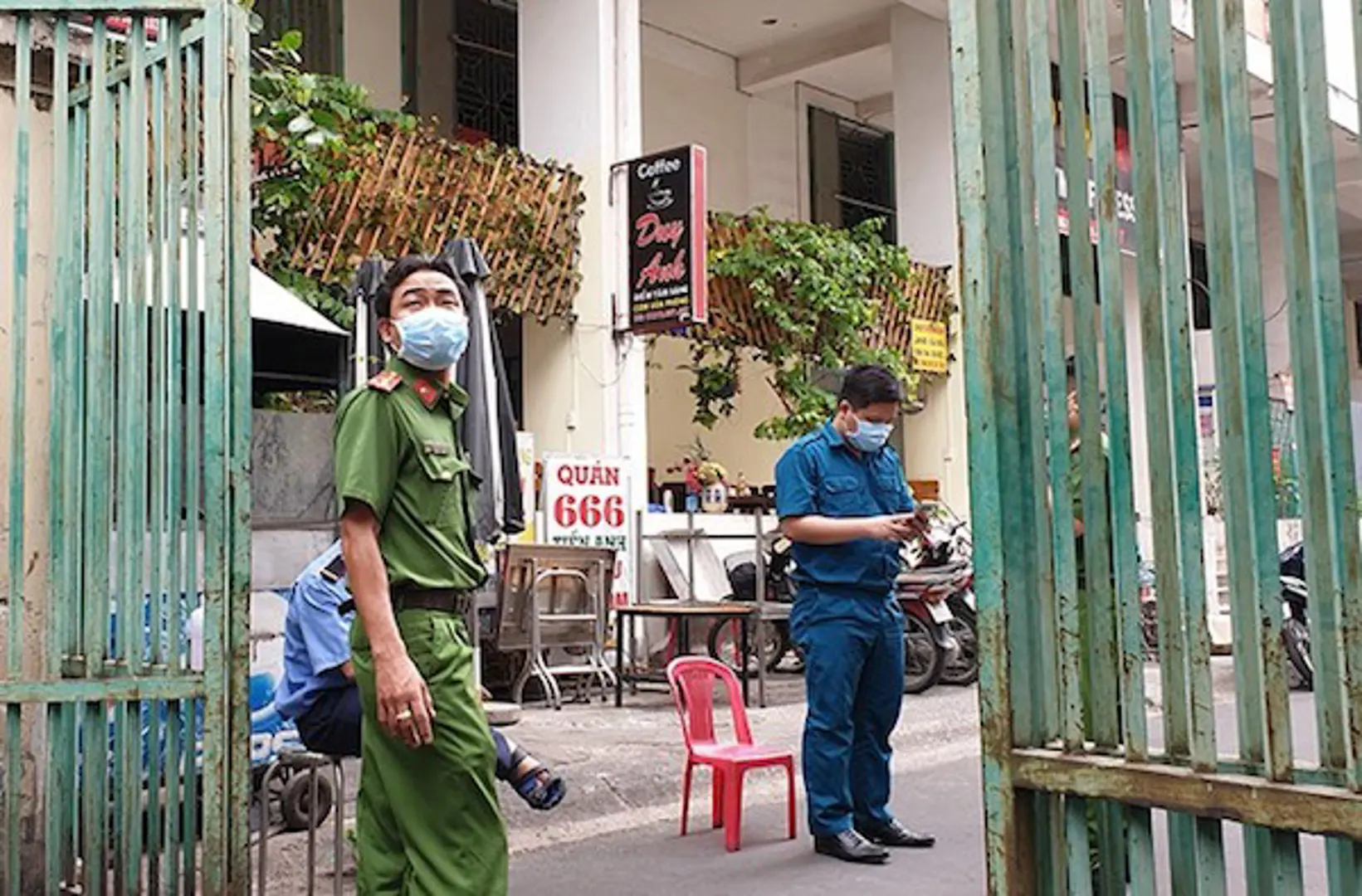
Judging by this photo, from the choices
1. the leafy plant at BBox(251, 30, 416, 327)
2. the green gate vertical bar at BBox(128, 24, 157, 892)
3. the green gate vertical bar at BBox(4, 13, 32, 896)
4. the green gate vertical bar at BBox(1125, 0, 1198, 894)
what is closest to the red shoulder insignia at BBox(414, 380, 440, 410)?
the green gate vertical bar at BBox(128, 24, 157, 892)

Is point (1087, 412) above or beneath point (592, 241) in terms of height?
beneath

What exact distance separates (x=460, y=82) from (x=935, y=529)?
5.72 m

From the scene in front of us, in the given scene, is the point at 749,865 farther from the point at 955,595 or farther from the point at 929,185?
the point at 929,185

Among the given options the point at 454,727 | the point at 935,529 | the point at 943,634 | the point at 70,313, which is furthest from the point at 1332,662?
the point at 935,529

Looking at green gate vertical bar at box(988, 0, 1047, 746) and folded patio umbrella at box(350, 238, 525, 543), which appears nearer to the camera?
green gate vertical bar at box(988, 0, 1047, 746)

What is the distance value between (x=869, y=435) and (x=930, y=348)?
8.98 metres

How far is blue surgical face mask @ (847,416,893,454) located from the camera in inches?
213

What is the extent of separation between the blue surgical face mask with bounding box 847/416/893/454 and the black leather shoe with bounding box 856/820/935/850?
142 centimetres

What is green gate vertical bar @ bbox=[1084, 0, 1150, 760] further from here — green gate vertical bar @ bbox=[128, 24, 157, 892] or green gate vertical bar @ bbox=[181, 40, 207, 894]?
green gate vertical bar @ bbox=[128, 24, 157, 892]

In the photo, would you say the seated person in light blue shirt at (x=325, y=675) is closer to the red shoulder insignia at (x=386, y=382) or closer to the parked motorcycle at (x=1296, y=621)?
the red shoulder insignia at (x=386, y=382)

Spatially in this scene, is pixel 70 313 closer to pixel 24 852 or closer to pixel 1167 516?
pixel 24 852

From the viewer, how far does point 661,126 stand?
14984 millimetres

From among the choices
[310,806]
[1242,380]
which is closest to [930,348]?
[310,806]

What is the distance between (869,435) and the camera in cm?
542
